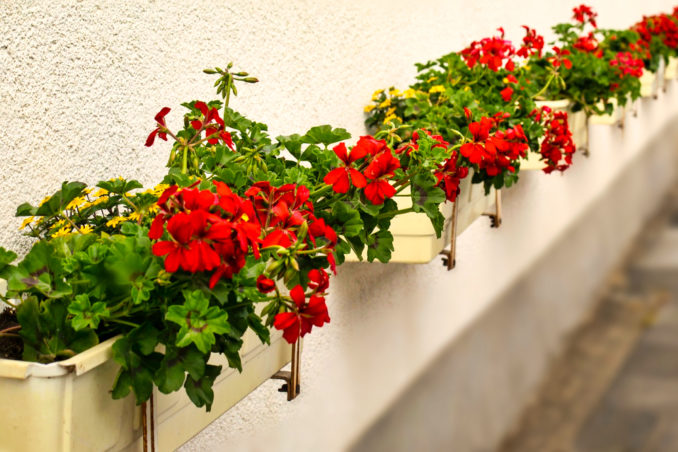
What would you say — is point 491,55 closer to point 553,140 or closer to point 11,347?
point 553,140

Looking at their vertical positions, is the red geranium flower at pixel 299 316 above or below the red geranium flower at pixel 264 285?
below

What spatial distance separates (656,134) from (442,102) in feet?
16.6

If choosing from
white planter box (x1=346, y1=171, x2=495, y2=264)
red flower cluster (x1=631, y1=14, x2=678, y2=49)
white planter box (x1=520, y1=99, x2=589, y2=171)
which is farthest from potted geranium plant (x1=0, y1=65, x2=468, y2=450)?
red flower cluster (x1=631, y1=14, x2=678, y2=49)

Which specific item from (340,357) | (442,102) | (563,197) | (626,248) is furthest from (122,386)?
(626,248)

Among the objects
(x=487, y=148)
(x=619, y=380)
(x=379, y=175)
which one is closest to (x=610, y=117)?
(x=487, y=148)

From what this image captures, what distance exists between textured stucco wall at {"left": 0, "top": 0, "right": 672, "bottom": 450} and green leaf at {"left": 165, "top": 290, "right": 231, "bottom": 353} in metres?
0.39

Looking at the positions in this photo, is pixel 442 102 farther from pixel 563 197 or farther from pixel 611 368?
pixel 611 368

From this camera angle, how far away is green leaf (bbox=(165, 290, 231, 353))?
627 mm

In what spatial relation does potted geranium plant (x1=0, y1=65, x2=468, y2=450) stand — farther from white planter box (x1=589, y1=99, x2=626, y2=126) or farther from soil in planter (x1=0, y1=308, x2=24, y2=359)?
white planter box (x1=589, y1=99, x2=626, y2=126)

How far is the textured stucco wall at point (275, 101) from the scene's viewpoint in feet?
3.15

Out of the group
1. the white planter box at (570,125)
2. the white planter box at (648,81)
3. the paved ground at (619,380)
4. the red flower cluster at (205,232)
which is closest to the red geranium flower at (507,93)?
the white planter box at (570,125)

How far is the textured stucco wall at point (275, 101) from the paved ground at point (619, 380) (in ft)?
3.70

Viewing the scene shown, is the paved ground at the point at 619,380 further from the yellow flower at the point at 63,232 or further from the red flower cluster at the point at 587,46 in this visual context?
the yellow flower at the point at 63,232

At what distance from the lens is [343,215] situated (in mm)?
870
